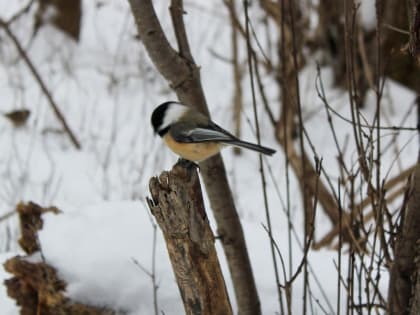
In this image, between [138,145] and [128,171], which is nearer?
[128,171]

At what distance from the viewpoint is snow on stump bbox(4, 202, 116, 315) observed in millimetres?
2387

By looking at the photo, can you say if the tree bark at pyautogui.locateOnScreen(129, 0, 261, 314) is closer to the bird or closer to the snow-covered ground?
the snow-covered ground

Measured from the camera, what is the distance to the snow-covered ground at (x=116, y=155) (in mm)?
2510

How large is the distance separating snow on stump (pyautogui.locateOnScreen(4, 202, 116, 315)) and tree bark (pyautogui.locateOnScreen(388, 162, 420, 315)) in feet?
3.60

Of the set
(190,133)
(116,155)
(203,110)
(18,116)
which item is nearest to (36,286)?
(190,133)

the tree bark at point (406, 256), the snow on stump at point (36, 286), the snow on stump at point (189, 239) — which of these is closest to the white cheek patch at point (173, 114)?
the snow on stump at point (189, 239)

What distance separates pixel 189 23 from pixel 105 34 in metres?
1.09

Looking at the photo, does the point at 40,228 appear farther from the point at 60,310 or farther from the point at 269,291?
the point at 269,291

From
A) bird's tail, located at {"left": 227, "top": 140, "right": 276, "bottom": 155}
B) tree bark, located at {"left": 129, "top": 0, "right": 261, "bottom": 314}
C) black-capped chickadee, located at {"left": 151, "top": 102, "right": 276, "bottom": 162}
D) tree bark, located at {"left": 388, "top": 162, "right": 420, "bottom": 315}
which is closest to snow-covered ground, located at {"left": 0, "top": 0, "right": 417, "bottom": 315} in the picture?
tree bark, located at {"left": 129, "top": 0, "right": 261, "bottom": 314}

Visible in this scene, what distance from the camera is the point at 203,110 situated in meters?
2.23

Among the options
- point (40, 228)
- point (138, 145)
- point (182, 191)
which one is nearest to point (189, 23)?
point (138, 145)

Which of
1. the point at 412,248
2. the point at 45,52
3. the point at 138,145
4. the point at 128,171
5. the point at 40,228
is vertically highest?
the point at 45,52

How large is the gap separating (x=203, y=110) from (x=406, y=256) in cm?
87

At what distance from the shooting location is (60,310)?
2402 mm
